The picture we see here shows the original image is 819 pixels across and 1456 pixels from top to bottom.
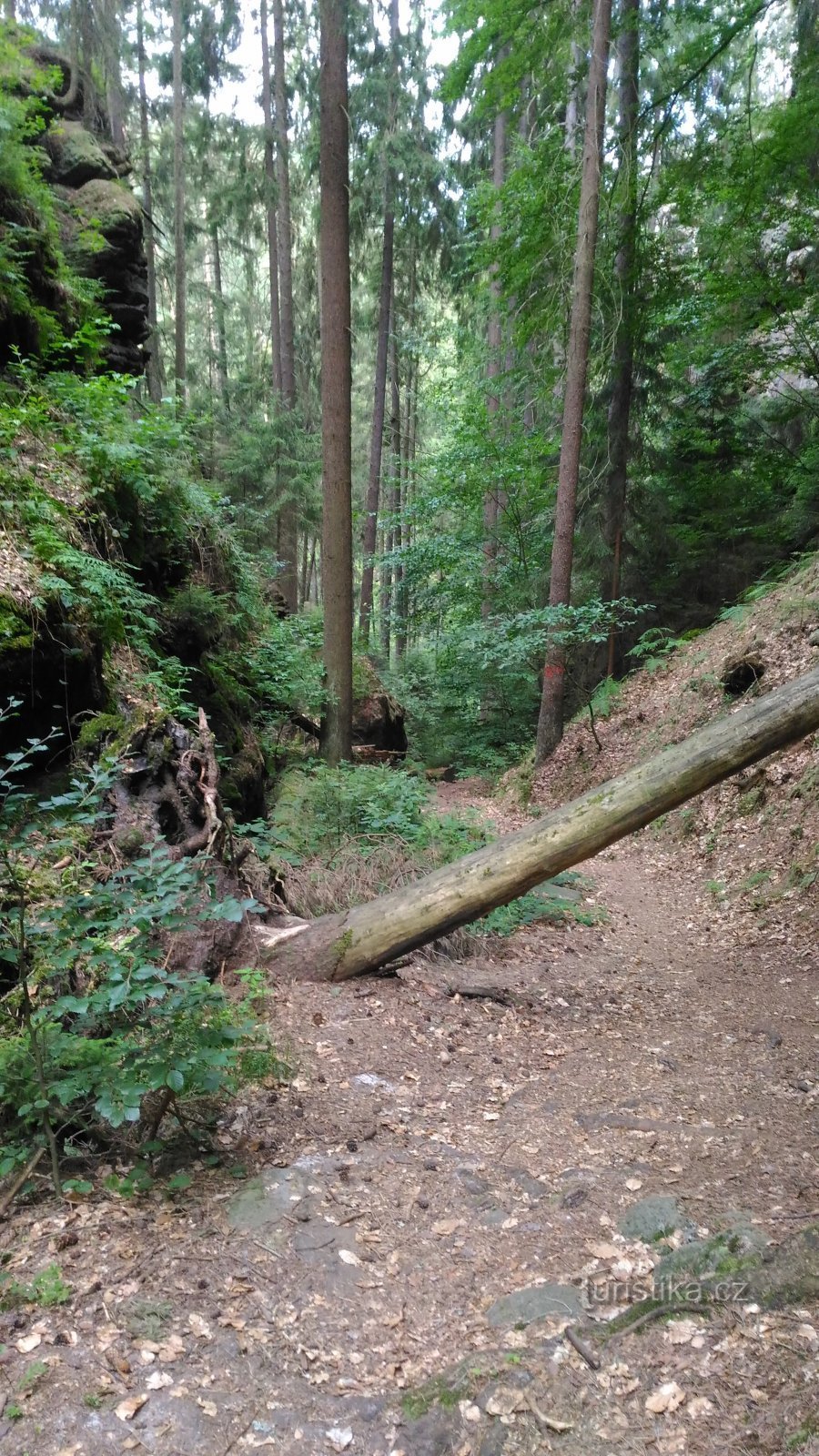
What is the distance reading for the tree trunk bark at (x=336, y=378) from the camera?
28.4 ft

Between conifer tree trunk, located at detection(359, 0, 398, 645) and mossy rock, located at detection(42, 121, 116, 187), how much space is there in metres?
8.82

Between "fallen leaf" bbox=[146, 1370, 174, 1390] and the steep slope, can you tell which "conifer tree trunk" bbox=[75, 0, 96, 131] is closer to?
the steep slope

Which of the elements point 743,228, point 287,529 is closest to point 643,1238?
point 743,228

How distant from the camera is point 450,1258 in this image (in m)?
2.83

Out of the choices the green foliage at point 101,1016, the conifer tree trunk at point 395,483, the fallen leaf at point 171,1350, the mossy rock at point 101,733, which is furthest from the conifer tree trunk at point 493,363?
the fallen leaf at point 171,1350

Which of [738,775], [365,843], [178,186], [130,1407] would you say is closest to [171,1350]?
[130,1407]

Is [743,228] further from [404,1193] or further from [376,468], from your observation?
[404,1193]

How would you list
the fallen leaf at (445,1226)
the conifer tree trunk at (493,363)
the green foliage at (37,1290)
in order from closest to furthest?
the green foliage at (37,1290) < the fallen leaf at (445,1226) < the conifer tree trunk at (493,363)

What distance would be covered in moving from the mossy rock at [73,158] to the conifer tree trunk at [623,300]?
823cm

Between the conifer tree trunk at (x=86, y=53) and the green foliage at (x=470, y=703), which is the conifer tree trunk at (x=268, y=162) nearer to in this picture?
the conifer tree trunk at (x=86, y=53)

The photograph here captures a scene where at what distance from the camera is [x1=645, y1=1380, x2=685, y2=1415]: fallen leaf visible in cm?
196

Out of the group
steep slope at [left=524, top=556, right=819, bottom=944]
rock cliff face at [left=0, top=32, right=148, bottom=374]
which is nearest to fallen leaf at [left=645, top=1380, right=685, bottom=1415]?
steep slope at [left=524, top=556, right=819, bottom=944]

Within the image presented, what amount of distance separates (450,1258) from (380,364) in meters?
21.1

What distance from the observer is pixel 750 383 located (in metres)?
13.3
